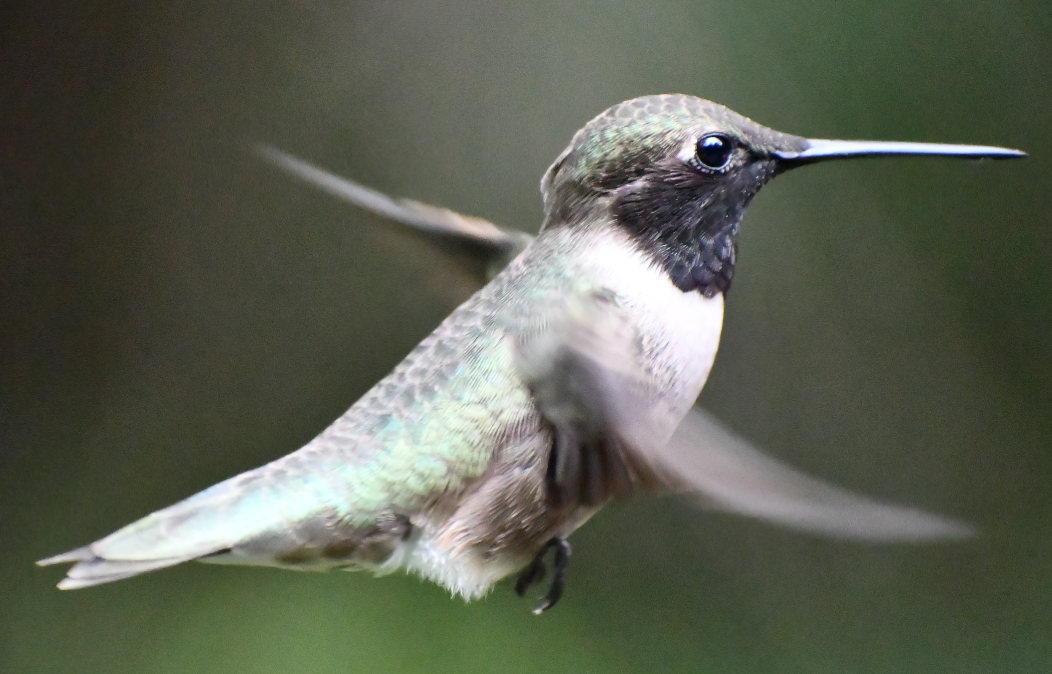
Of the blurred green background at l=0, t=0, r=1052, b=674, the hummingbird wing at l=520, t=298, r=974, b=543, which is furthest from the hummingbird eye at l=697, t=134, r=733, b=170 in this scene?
the blurred green background at l=0, t=0, r=1052, b=674

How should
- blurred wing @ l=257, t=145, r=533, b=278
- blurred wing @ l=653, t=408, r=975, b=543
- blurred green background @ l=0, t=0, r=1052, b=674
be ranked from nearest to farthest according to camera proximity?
blurred wing @ l=653, t=408, r=975, b=543
blurred wing @ l=257, t=145, r=533, b=278
blurred green background @ l=0, t=0, r=1052, b=674

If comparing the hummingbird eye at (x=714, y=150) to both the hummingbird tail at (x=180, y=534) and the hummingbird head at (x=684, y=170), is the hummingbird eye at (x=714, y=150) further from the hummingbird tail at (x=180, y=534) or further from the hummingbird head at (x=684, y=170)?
the hummingbird tail at (x=180, y=534)

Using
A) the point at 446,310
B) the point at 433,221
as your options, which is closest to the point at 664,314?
the point at 433,221

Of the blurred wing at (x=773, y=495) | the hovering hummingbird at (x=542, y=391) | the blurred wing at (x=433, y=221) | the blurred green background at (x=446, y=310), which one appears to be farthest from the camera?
the blurred green background at (x=446, y=310)

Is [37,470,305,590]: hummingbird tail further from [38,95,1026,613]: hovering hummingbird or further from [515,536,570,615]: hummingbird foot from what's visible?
[515,536,570,615]: hummingbird foot

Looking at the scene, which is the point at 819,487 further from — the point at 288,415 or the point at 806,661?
the point at 288,415

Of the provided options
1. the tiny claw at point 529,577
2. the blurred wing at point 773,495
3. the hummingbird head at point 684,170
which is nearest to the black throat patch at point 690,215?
the hummingbird head at point 684,170

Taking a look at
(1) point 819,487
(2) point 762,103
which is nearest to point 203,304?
(2) point 762,103

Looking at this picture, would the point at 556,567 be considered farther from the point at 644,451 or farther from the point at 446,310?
the point at 446,310
